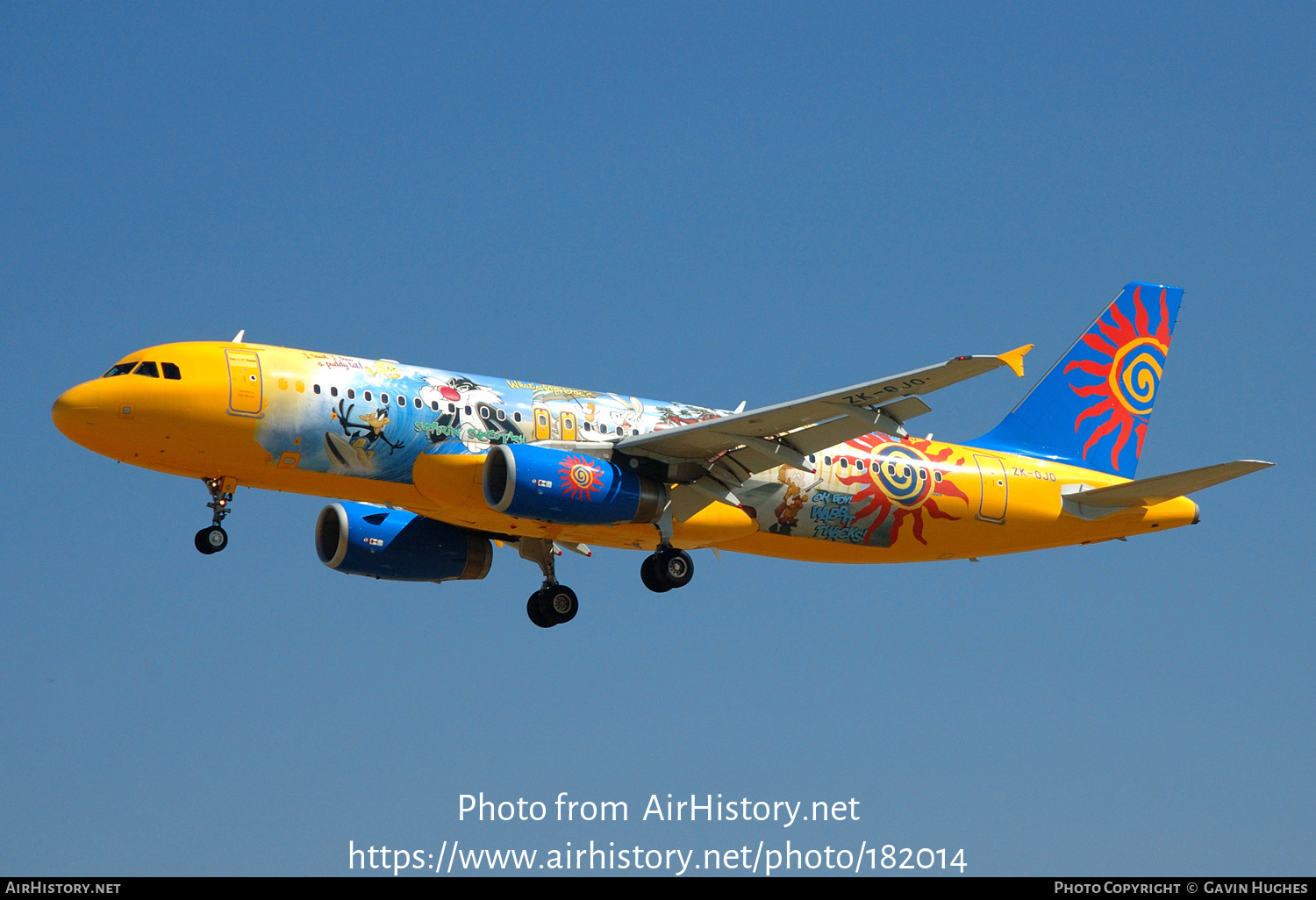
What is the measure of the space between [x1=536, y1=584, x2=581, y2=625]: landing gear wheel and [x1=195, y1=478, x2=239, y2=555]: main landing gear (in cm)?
808

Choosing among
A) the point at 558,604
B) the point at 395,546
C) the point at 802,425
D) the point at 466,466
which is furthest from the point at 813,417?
the point at 395,546

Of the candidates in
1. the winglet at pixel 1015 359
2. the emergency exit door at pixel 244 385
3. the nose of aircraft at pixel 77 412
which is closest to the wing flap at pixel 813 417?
the winglet at pixel 1015 359

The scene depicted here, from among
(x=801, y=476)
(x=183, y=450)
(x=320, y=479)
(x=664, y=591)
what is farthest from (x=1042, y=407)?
(x=183, y=450)

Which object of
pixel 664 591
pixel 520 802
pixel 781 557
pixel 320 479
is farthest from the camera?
pixel 781 557

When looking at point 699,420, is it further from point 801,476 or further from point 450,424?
point 450,424

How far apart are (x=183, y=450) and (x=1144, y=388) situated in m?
23.9

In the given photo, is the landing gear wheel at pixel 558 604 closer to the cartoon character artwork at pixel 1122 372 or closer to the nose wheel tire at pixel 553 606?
the nose wheel tire at pixel 553 606

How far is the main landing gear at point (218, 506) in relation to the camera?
98.3ft

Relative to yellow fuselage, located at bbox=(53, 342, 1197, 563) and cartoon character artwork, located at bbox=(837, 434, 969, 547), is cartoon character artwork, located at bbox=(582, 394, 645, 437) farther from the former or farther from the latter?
cartoon character artwork, located at bbox=(837, 434, 969, 547)

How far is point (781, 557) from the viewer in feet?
116

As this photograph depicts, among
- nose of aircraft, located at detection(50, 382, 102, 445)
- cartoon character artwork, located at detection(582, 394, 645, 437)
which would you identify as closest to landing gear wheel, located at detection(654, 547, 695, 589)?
cartoon character artwork, located at detection(582, 394, 645, 437)

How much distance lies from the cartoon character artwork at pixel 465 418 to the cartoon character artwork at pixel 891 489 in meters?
7.75

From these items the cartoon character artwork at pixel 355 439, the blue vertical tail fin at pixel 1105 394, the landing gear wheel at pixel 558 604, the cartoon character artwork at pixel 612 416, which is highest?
the blue vertical tail fin at pixel 1105 394

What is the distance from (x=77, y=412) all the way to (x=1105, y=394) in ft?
79.5
